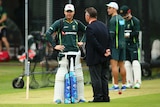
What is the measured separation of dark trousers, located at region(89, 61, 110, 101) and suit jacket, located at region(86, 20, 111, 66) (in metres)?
0.14

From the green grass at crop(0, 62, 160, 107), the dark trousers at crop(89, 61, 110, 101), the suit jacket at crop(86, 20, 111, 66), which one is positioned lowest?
the green grass at crop(0, 62, 160, 107)

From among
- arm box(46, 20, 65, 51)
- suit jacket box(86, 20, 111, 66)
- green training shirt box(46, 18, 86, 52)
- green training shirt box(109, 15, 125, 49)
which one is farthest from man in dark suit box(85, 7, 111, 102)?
green training shirt box(109, 15, 125, 49)

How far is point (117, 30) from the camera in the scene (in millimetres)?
20062

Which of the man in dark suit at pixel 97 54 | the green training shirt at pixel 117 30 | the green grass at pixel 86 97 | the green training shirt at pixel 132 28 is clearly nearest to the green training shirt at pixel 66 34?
the man in dark suit at pixel 97 54

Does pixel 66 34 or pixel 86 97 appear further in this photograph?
pixel 86 97

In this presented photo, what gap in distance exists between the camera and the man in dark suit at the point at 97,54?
1683 centimetres

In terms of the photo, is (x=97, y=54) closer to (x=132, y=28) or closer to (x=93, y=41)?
(x=93, y=41)

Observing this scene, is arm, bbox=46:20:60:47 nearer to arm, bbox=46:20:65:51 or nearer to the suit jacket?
arm, bbox=46:20:65:51

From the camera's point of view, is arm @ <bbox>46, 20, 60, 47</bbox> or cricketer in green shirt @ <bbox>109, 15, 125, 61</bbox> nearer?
arm @ <bbox>46, 20, 60, 47</bbox>

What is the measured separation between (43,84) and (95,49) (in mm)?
5428

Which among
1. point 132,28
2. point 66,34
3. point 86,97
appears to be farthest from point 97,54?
point 132,28

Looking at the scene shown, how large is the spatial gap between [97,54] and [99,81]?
0.58m

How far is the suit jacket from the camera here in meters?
16.8

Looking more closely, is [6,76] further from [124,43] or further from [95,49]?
[95,49]
